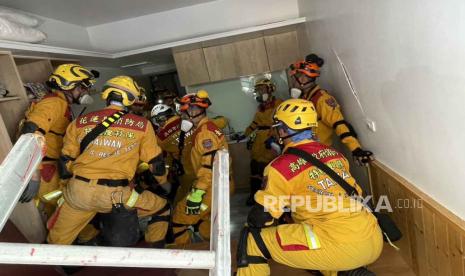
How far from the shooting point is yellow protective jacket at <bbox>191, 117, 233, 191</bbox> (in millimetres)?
2662

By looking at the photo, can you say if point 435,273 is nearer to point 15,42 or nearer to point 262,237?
point 262,237

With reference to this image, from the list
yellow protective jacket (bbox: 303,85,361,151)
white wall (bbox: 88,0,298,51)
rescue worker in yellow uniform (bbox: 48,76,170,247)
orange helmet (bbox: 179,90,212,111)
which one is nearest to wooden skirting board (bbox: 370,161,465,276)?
yellow protective jacket (bbox: 303,85,361,151)

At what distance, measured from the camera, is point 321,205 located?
189cm

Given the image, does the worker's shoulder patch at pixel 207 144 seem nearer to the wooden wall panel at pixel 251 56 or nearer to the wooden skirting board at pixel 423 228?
the wooden skirting board at pixel 423 228

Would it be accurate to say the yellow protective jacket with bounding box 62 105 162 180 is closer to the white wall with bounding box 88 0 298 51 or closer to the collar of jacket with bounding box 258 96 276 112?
the collar of jacket with bounding box 258 96 276 112

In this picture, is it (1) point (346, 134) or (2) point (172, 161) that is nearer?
(1) point (346, 134)

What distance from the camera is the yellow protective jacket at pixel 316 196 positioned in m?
1.85

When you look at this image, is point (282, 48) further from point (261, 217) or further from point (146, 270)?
point (146, 270)

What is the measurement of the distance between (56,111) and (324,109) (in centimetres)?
222

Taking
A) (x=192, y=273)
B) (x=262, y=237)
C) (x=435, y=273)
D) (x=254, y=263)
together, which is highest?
(x=262, y=237)

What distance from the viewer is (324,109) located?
2.90 meters

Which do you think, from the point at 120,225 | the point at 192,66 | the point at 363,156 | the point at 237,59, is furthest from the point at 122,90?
the point at 237,59

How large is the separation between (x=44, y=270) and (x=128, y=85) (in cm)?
140

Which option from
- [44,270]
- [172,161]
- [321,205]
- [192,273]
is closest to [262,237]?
[321,205]
